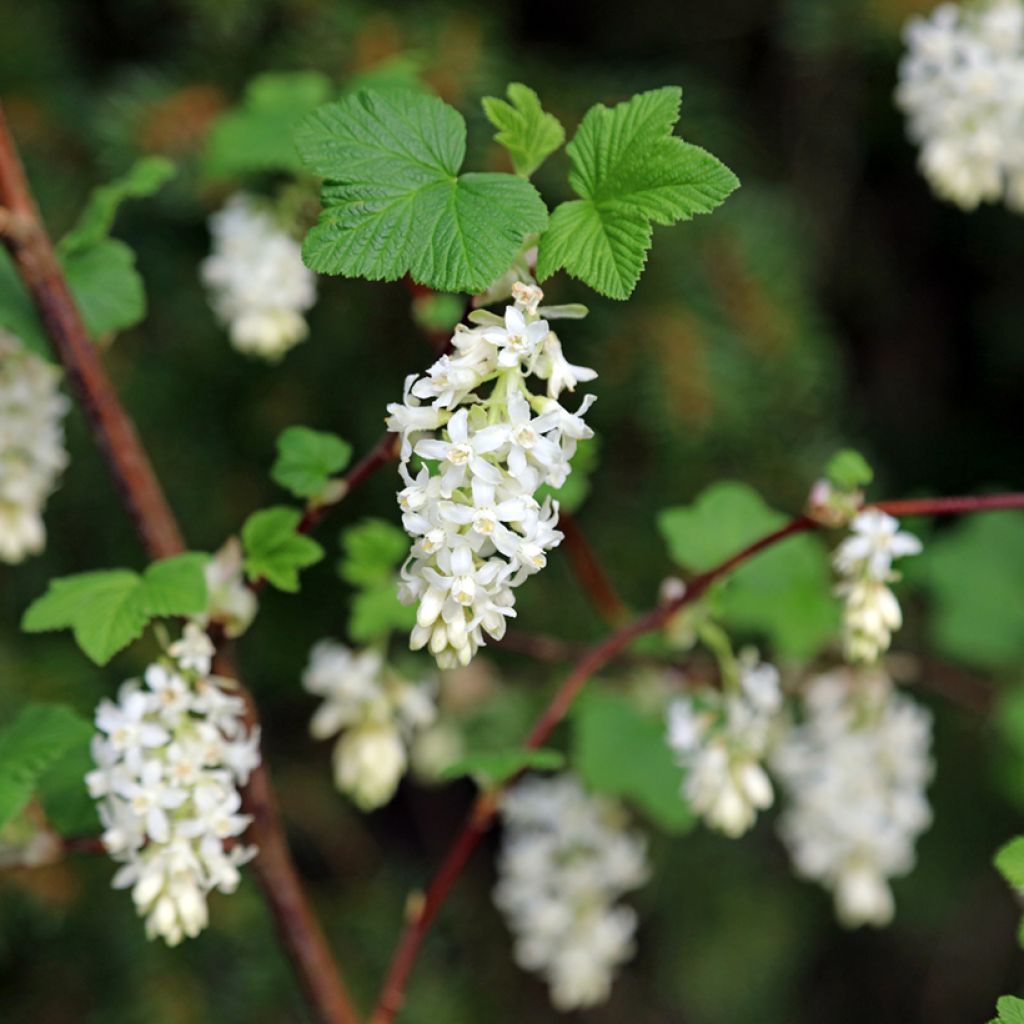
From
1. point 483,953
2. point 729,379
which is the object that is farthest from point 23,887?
point 729,379

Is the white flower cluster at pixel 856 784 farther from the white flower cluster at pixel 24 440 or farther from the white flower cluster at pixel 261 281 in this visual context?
the white flower cluster at pixel 24 440

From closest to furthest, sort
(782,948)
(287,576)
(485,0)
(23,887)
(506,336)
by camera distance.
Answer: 1. (506,336)
2. (287,576)
3. (23,887)
4. (485,0)
5. (782,948)

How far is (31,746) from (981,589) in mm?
1421

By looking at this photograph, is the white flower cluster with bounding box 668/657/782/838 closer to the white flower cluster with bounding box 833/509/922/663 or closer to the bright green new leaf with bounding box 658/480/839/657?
the bright green new leaf with bounding box 658/480/839/657

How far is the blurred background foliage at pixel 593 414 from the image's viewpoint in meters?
1.89

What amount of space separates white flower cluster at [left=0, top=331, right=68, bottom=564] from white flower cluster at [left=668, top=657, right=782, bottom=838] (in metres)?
0.74

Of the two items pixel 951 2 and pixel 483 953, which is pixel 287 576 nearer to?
pixel 951 2

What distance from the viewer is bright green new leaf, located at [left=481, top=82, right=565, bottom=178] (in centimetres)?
92

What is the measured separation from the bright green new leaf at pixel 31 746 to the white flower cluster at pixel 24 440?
0.24 metres

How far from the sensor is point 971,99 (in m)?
1.56

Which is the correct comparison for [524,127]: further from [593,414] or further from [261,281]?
[593,414]

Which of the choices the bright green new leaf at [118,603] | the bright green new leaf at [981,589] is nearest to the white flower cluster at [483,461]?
the bright green new leaf at [118,603]

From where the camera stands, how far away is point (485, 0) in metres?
2.13

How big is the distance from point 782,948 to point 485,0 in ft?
6.04
